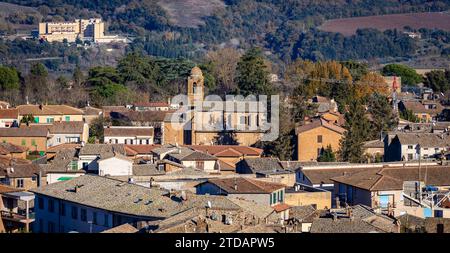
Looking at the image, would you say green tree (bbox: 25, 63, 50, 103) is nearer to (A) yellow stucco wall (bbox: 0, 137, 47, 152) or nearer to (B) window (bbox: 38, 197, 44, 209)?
(A) yellow stucco wall (bbox: 0, 137, 47, 152)

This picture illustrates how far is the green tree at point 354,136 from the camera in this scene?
88.3 ft

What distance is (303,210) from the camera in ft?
47.8

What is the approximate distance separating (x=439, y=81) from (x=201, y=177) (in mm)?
35463

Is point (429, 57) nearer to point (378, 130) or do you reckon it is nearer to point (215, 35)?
point (215, 35)

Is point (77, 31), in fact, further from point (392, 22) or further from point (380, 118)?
point (380, 118)

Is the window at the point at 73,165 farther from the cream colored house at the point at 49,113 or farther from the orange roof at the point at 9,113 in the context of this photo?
the cream colored house at the point at 49,113

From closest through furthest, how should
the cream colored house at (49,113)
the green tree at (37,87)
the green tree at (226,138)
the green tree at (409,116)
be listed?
the green tree at (226,138), the cream colored house at (49,113), the green tree at (409,116), the green tree at (37,87)

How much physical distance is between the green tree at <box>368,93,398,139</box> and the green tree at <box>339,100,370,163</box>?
803mm

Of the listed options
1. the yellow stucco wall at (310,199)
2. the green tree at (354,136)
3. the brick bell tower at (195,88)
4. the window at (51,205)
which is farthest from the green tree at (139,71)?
the window at (51,205)

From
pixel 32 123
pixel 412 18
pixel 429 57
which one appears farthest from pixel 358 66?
pixel 412 18

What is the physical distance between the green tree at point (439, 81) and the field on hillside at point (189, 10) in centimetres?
6769

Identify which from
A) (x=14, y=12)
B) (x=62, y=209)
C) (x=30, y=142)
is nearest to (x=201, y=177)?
(x=62, y=209)

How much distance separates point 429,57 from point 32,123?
6046 cm
